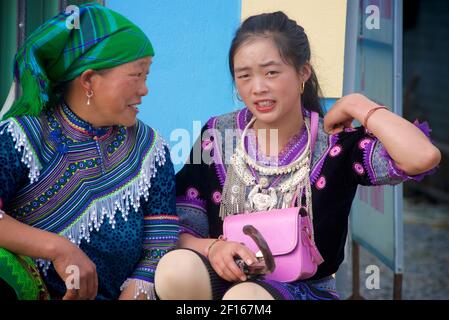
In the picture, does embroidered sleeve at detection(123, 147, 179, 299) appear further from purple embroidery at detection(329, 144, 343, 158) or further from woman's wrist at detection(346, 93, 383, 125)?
woman's wrist at detection(346, 93, 383, 125)

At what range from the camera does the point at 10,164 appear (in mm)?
2863

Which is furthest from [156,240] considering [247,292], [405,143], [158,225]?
[405,143]

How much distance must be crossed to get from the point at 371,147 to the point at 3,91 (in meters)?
1.82

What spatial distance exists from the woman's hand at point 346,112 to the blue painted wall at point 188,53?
946 mm

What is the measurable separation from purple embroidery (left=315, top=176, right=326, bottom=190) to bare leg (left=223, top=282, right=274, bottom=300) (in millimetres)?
513

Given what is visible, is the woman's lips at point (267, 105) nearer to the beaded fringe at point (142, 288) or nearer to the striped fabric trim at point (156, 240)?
the striped fabric trim at point (156, 240)

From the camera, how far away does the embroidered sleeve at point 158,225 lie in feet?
10.00

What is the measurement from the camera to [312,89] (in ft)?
10.8

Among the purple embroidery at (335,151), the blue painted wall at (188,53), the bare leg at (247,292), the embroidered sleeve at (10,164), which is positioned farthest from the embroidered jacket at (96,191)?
the blue painted wall at (188,53)

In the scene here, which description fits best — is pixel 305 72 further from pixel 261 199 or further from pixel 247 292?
pixel 247 292

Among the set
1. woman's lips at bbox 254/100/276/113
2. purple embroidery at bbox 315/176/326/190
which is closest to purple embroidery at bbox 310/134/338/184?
purple embroidery at bbox 315/176/326/190

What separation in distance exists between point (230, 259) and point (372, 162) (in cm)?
58

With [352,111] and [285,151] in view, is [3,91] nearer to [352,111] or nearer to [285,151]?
[285,151]
